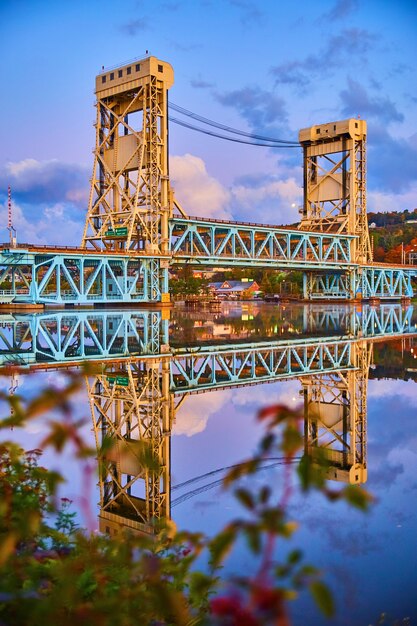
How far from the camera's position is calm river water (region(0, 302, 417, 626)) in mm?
4090

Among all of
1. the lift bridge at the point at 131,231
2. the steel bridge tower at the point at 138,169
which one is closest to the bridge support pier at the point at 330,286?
the lift bridge at the point at 131,231

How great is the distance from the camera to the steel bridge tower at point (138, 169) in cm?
4150

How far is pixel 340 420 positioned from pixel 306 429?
1862 mm

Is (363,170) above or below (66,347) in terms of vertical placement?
above

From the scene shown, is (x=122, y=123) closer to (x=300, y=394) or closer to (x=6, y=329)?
(x=6, y=329)

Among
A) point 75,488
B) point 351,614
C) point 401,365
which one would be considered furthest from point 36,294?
point 351,614

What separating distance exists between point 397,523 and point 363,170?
5538 centimetres

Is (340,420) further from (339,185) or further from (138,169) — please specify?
(339,185)

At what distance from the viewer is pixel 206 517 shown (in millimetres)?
5090

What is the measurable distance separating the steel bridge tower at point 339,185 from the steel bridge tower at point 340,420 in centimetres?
4447

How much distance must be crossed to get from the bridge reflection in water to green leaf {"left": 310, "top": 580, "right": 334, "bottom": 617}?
40cm

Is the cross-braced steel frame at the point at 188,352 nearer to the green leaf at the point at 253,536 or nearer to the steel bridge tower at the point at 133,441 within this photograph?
the steel bridge tower at the point at 133,441

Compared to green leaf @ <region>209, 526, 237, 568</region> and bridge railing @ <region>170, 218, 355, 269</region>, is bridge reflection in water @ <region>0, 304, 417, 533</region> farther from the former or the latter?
bridge railing @ <region>170, 218, 355, 269</region>

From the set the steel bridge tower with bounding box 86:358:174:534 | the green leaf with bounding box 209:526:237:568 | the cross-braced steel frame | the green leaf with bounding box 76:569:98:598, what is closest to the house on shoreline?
the cross-braced steel frame
